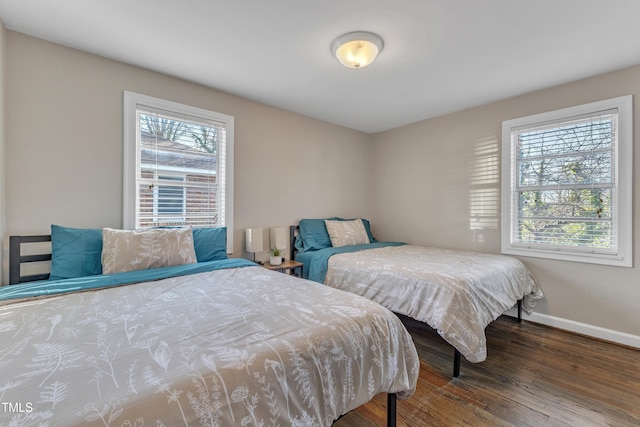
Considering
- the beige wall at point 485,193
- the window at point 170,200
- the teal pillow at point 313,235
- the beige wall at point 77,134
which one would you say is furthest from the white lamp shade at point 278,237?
the beige wall at point 485,193

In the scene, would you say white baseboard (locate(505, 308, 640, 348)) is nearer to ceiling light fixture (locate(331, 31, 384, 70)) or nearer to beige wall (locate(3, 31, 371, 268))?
ceiling light fixture (locate(331, 31, 384, 70))

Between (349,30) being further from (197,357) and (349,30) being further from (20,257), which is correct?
(20,257)

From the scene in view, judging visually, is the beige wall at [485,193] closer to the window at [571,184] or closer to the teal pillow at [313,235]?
the window at [571,184]

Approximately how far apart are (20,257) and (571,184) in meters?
4.69

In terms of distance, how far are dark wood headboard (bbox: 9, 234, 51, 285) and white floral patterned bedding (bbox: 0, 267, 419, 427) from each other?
2.24 ft

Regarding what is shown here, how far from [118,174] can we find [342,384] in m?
2.44

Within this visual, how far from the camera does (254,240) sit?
303 centimetres

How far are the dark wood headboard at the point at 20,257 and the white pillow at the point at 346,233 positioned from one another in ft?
8.86

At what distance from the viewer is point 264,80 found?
2748mm

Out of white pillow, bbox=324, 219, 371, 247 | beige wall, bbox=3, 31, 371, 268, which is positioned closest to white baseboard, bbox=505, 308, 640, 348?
white pillow, bbox=324, 219, 371, 247

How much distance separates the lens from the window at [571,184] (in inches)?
99.2

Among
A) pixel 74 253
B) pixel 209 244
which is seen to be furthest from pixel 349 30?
pixel 74 253

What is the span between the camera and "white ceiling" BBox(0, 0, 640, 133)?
176 centimetres

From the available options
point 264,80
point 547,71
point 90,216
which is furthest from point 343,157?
point 90,216
